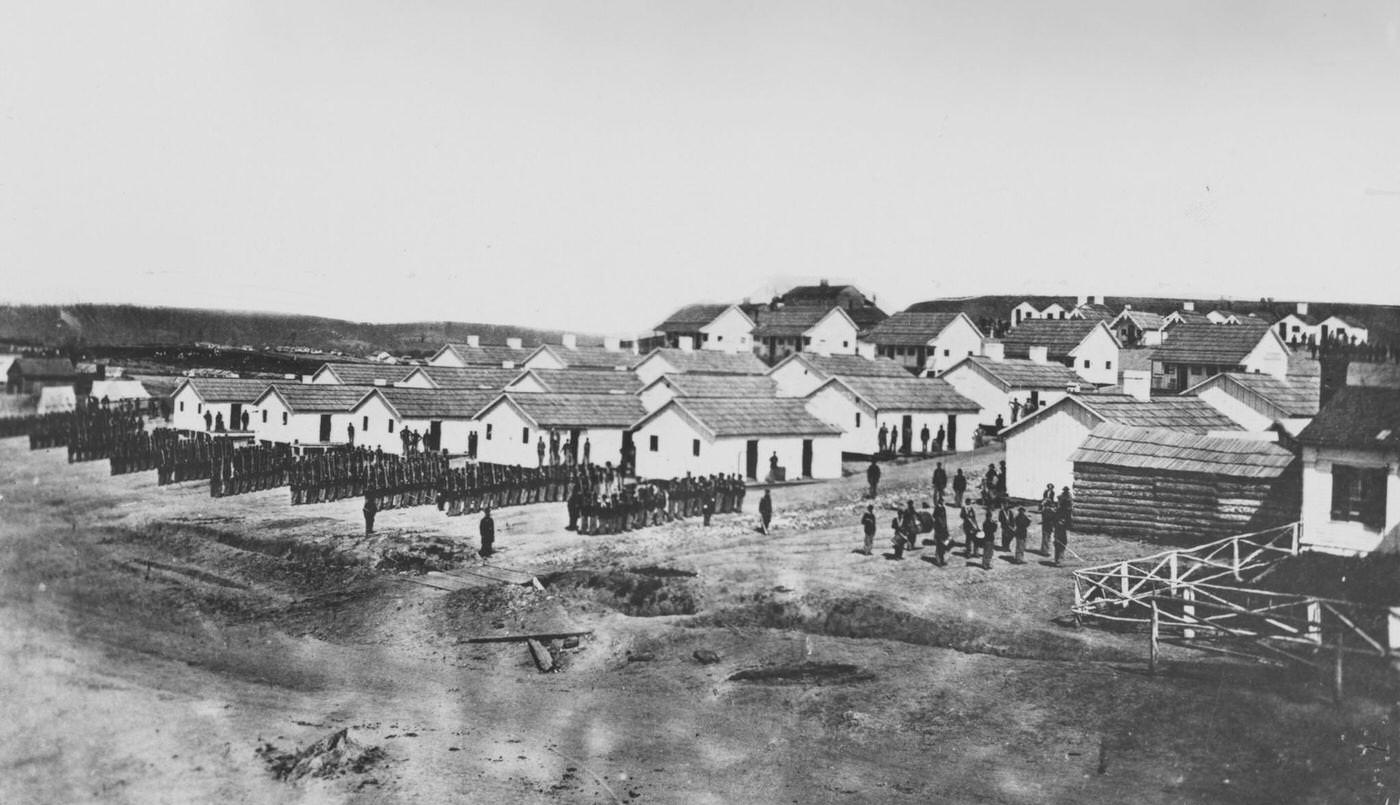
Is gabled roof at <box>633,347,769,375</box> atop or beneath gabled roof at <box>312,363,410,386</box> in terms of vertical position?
atop

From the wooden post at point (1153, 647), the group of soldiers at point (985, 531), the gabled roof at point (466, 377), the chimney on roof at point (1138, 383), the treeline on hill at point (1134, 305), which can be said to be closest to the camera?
the wooden post at point (1153, 647)

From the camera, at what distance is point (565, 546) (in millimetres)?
26078

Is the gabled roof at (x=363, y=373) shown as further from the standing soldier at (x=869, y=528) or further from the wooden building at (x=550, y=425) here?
the standing soldier at (x=869, y=528)

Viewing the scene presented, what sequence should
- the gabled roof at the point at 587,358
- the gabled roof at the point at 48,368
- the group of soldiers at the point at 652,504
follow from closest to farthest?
the group of soldiers at the point at 652,504 < the gabled roof at the point at 48,368 < the gabled roof at the point at 587,358

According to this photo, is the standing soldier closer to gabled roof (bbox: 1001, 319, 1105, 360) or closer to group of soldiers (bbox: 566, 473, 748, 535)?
group of soldiers (bbox: 566, 473, 748, 535)

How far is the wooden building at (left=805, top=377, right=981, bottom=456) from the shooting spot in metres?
Result: 42.0

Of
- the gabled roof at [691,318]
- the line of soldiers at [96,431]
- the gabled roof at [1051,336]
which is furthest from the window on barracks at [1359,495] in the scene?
the gabled roof at [691,318]

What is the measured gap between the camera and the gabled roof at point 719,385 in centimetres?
4181

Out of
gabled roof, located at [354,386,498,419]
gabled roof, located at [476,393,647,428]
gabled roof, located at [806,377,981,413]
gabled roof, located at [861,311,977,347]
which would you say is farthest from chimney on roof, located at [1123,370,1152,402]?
gabled roof, located at [354,386,498,419]

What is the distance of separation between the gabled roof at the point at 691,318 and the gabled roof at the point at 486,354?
17.1 metres

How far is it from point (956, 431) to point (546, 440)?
18.1 meters

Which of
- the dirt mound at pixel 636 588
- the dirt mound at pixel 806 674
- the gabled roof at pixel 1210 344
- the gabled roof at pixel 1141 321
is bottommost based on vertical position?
the dirt mound at pixel 806 674

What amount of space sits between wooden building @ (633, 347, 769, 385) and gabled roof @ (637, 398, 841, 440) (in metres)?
16.0

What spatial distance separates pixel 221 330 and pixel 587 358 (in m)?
57.3
